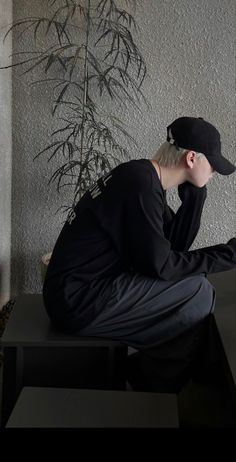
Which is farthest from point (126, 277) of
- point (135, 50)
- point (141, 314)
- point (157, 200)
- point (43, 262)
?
point (135, 50)

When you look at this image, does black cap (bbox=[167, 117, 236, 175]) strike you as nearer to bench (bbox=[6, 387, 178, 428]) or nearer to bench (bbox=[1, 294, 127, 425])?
bench (bbox=[1, 294, 127, 425])

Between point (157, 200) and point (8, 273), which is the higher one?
point (157, 200)

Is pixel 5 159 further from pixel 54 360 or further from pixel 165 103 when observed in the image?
pixel 54 360

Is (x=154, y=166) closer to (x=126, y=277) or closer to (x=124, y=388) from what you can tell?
(x=126, y=277)

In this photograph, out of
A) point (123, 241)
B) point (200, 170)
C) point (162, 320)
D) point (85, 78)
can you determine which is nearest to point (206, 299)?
point (162, 320)

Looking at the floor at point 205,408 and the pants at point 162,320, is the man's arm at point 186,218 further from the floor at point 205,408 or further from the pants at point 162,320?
the floor at point 205,408

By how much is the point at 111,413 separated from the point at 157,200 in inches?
27.7

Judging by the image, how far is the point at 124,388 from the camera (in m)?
2.14

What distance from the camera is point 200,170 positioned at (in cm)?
215

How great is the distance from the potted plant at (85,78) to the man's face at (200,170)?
34.7 inches

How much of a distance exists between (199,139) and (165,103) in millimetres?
1144

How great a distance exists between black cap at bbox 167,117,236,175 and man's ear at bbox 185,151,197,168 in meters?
0.02

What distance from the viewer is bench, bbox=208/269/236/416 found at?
1.59 meters

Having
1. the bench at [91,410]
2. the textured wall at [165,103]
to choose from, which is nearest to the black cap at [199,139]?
the bench at [91,410]
